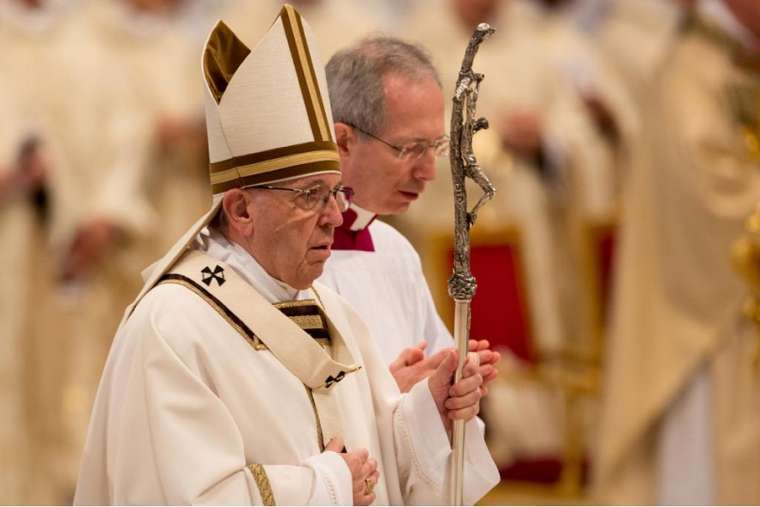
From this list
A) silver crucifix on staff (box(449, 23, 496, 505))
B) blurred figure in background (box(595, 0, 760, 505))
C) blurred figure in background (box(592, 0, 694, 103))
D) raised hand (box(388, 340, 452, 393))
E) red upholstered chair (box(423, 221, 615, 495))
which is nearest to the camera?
silver crucifix on staff (box(449, 23, 496, 505))

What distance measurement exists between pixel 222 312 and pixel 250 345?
93 millimetres

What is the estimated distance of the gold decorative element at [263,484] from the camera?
10.9 ft

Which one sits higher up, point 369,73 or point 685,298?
point 369,73

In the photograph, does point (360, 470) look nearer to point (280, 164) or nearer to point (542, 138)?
point (280, 164)

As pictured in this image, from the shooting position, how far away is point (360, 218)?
13.9ft

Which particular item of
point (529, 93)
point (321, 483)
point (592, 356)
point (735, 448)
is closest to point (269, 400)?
point (321, 483)

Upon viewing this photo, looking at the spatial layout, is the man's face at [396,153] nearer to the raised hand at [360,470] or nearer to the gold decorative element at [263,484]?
the raised hand at [360,470]

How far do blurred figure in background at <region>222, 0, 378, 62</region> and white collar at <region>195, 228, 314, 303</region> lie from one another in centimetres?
532

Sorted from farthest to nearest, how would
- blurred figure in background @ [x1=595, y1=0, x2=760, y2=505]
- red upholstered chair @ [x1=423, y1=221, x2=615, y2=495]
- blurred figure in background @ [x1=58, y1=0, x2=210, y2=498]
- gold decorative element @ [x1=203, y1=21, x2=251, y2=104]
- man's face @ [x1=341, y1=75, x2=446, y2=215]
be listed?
1. blurred figure in background @ [x1=58, y1=0, x2=210, y2=498]
2. red upholstered chair @ [x1=423, y1=221, x2=615, y2=495]
3. blurred figure in background @ [x1=595, y1=0, x2=760, y2=505]
4. man's face @ [x1=341, y1=75, x2=446, y2=215]
5. gold decorative element @ [x1=203, y1=21, x2=251, y2=104]

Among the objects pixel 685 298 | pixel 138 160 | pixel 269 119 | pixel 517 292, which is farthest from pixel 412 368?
pixel 138 160

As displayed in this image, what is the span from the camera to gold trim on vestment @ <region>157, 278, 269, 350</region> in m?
3.45

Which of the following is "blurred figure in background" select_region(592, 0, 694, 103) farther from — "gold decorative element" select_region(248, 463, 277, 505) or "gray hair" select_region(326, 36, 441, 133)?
"gold decorative element" select_region(248, 463, 277, 505)

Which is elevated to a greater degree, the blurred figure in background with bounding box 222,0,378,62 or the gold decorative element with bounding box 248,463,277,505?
the blurred figure in background with bounding box 222,0,378,62

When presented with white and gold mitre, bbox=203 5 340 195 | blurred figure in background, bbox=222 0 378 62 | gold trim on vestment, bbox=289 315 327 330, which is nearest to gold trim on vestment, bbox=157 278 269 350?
gold trim on vestment, bbox=289 315 327 330
